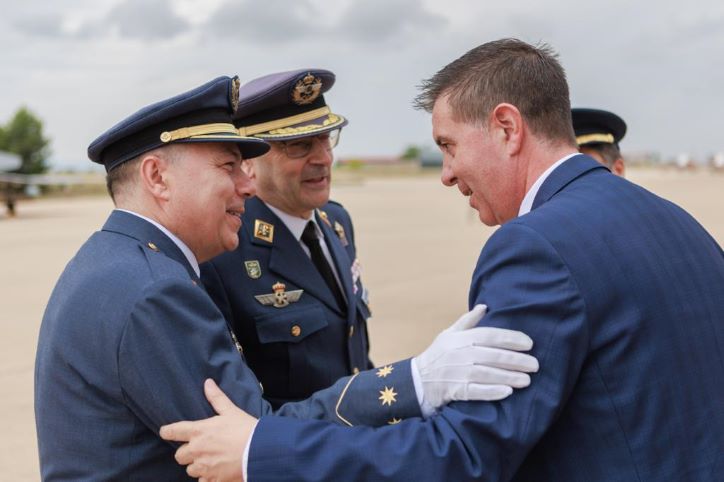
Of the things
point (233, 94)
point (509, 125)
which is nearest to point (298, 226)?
point (233, 94)

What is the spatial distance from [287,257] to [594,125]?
2319 mm

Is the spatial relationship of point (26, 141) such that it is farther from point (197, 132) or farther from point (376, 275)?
point (197, 132)

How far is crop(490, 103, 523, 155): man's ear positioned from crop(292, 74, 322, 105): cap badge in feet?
5.30

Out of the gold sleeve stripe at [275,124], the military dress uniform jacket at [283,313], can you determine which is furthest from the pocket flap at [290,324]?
the gold sleeve stripe at [275,124]

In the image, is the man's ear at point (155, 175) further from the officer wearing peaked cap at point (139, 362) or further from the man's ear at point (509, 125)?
the man's ear at point (509, 125)

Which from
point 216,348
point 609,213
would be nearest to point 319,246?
point 216,348

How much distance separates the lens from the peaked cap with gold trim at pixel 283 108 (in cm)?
346

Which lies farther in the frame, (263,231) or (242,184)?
(263,231)

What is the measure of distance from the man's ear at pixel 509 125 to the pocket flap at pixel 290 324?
140cm

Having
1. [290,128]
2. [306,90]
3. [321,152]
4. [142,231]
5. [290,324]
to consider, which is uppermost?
[306,90]

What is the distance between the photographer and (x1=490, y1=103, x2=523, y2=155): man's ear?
206 centimetres

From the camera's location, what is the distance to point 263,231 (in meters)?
3.39

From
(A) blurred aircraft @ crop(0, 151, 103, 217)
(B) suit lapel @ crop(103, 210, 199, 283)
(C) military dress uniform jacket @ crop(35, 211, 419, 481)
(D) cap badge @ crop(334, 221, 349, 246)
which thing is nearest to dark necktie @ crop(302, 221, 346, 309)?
(D) cap badge @ crop(334, 221, 349, 246)

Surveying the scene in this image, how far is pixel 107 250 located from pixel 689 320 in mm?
1552
